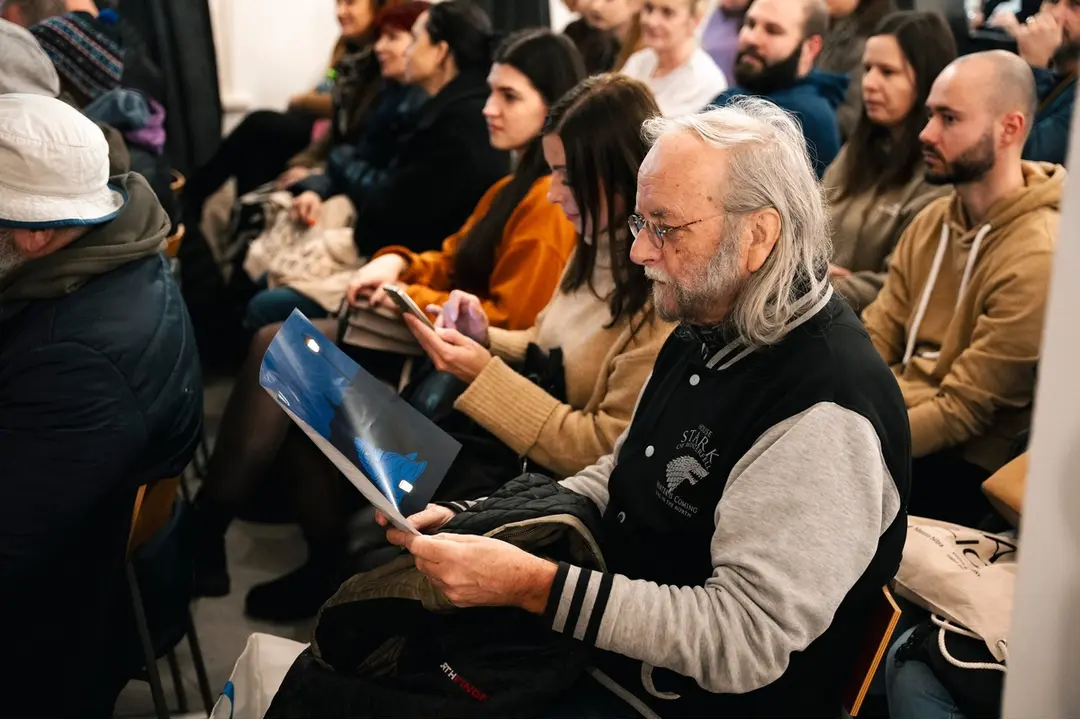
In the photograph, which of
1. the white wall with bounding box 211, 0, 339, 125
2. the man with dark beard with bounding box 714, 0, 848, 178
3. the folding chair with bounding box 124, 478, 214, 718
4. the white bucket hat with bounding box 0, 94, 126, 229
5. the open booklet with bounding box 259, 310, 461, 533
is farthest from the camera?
the white wall with bounding box 211, 0, 339, 125

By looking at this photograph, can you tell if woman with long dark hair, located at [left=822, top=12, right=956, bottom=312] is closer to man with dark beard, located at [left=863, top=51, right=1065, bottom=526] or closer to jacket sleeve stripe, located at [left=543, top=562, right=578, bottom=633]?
man with dark beard, located at [left=863, top=51, right=1065, bottom=526]

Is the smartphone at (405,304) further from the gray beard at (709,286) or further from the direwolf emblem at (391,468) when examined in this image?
the gray beard at (709,286)

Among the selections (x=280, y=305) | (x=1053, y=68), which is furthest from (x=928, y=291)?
(x=280, y=305)

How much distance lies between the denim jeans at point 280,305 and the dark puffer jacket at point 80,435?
133cm

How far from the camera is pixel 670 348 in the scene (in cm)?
162

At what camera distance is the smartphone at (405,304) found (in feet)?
7.18

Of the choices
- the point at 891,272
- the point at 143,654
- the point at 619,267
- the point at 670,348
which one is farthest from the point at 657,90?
the point at 143,654

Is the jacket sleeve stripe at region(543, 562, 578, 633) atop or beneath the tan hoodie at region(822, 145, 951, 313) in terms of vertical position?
atop

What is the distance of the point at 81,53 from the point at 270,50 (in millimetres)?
2831

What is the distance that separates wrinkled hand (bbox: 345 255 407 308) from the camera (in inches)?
94.2

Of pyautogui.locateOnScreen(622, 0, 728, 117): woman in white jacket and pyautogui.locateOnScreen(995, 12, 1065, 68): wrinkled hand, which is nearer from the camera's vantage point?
pyautogui.locateOnScreen(995, 12, 1065, 68): wrinkled hand

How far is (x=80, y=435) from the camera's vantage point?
5.50 feet

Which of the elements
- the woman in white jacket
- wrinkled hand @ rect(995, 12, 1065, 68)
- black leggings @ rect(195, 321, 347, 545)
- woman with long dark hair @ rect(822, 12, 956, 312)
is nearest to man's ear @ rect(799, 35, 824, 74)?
the woman in white jacket

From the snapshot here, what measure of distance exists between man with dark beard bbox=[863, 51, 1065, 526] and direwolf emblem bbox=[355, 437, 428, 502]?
1.08 metres
